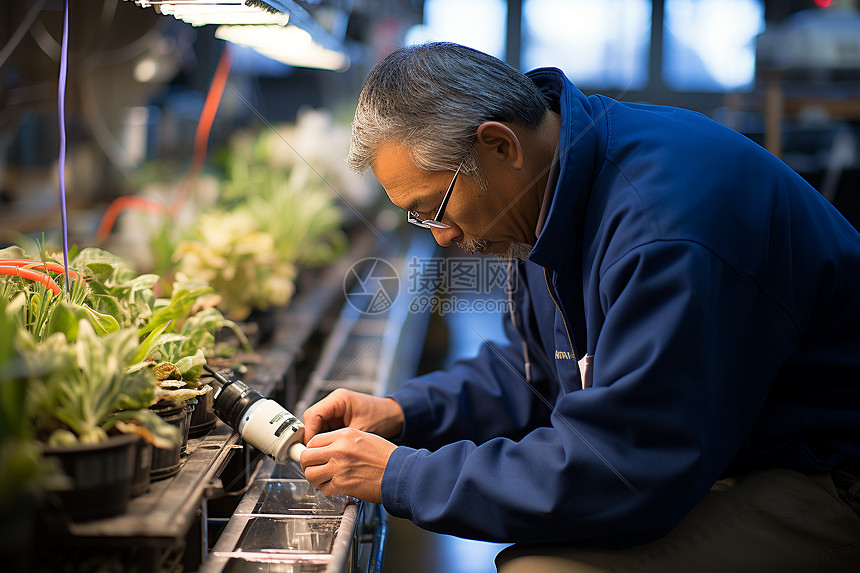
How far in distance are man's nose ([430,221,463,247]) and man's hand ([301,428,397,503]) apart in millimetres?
421

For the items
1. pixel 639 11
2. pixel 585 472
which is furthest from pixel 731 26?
pixel 585 472

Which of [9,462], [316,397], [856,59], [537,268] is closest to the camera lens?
[9,462]

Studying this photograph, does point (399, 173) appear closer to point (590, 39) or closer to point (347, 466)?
point (347, 466)

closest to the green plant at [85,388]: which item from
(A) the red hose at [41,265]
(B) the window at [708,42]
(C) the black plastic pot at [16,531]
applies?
(C) the black plastic pot at [16,531]

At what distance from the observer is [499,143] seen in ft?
4.07

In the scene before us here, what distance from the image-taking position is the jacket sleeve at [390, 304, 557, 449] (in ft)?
5.01

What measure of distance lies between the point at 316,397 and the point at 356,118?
0.81m

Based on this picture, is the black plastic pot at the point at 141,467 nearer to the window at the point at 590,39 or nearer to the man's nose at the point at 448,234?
the man's nose at the point at 448,234

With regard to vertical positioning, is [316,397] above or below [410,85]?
below

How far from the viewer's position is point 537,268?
1.54 m

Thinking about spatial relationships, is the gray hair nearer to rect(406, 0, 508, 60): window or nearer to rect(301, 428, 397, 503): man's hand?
rect(301, 428, 397, 503): man's hand

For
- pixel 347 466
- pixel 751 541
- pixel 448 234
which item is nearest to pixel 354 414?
pixel 347 466

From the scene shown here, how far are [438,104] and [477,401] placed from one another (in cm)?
71

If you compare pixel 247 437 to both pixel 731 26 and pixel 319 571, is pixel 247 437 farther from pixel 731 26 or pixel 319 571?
pixel 731 26
